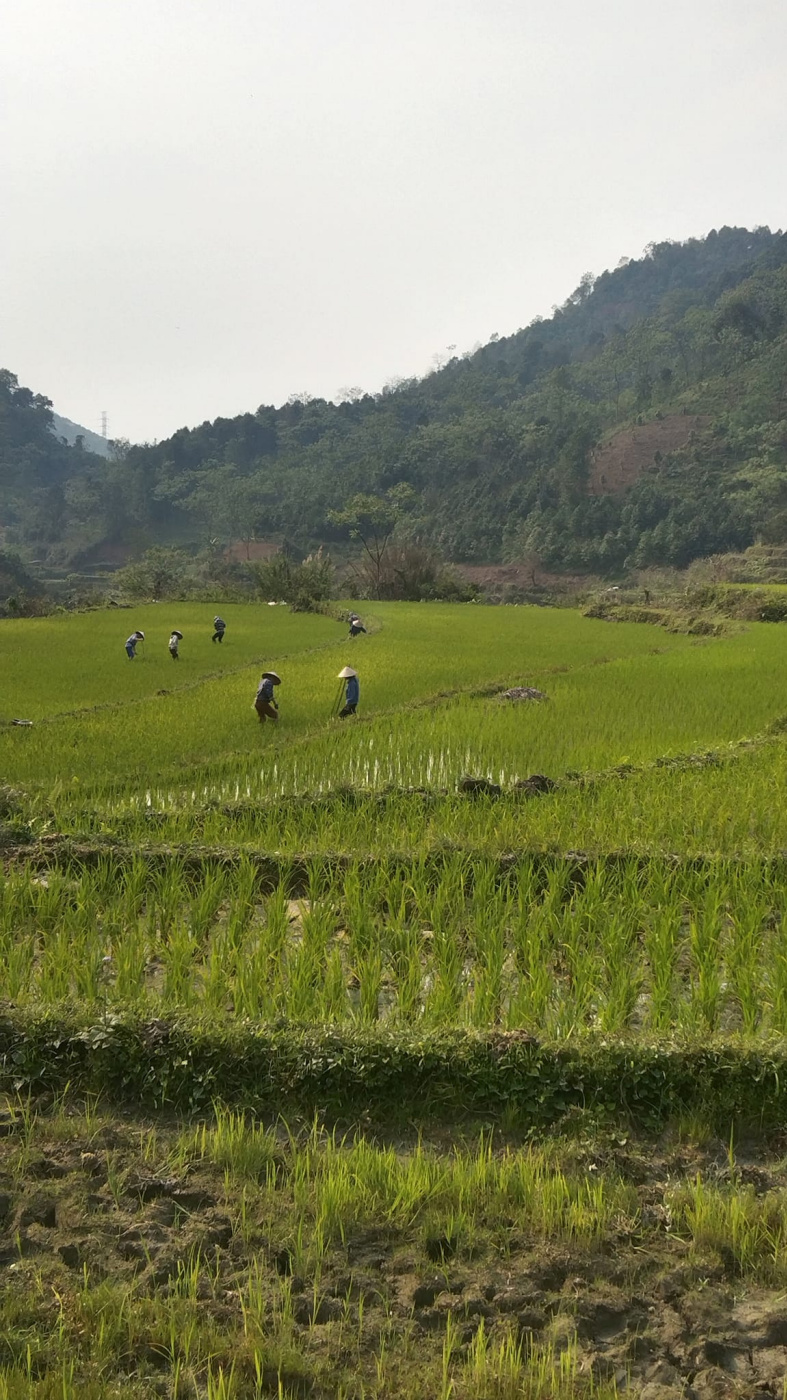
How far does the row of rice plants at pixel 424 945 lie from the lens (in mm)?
3438

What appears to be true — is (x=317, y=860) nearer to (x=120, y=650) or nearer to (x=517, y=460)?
(x=120, y=650)

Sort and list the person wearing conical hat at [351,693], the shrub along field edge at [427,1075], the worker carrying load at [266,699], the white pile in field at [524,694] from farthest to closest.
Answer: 1. the white pile in field at [524,694]
2. the person wearing conical hat at [351,693]
3. the worker carrying load at [266,699]
4. the shrub along field edge at [427,1075]

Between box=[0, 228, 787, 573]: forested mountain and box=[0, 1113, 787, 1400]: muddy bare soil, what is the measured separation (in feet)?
141

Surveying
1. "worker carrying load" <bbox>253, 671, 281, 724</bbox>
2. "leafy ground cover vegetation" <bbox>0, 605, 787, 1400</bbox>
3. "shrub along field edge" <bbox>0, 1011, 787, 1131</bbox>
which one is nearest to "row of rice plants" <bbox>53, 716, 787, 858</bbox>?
"leafy ground cover vegetation" <bbox>0, 605, 787, 1400</bbox>

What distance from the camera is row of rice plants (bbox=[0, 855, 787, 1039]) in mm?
3438

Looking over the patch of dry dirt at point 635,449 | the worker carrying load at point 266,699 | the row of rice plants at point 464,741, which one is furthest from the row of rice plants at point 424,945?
the patch of dry dirt at point 635,449

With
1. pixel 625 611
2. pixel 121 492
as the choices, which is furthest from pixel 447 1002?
pixel 121 492

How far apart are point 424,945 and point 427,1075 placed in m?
1.17

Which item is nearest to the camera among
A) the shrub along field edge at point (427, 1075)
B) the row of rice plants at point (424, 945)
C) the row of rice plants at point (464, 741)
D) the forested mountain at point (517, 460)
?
the shrub along field edge at point (427, 1075)

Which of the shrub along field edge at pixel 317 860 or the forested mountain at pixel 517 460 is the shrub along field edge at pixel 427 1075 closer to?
the shrub along field edge at pixel 317 860

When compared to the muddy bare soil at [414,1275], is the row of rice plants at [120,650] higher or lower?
higher

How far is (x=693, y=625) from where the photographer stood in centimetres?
2116

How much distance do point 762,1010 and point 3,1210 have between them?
274cm

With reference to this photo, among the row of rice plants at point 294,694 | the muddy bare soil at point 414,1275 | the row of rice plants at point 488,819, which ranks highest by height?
the row of rice plants at point 294,694
